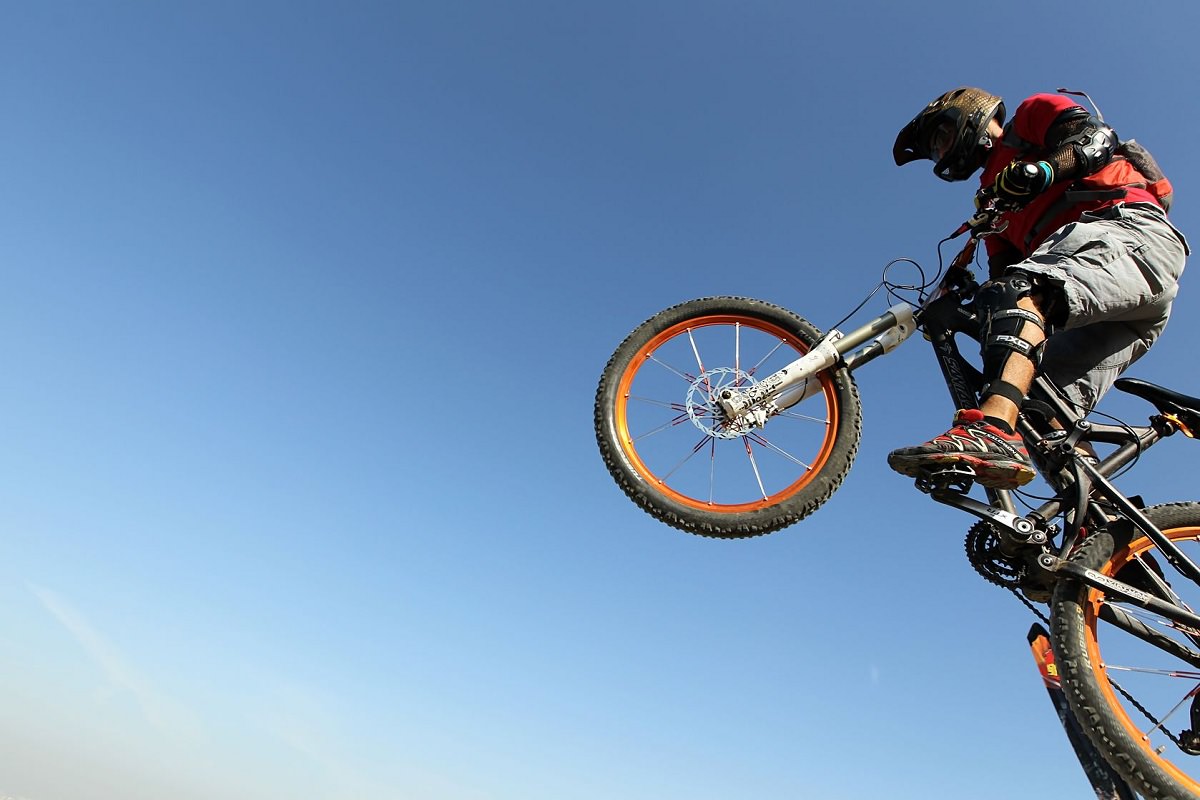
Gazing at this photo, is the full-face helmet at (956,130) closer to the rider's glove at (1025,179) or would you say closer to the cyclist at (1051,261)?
the cyclist at (1051,261)

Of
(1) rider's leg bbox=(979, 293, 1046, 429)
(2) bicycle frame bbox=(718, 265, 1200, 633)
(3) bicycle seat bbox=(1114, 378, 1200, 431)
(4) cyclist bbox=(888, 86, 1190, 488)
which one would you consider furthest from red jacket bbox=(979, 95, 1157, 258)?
(3) bicycle seat bbox=(1114, 378, 1200, 431)

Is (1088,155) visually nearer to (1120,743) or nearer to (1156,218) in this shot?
(1156,218)

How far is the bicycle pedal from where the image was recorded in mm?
3818

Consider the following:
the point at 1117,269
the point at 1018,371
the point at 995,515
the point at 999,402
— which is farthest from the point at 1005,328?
the point at 995,515

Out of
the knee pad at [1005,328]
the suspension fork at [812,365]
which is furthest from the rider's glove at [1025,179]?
the suspension fork at [812,365]

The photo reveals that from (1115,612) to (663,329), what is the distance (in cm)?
310

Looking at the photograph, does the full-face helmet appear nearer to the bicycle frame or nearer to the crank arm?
the bicycle frame

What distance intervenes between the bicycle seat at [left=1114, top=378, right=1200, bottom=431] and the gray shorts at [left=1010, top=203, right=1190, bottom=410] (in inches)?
16.7

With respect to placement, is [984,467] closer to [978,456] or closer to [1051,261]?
[978,456]

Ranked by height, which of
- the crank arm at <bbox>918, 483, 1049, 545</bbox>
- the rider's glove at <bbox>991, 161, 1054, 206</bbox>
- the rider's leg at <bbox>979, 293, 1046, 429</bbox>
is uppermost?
the rider's glove at <bbox>991, 161, 1054, 206</bbox>

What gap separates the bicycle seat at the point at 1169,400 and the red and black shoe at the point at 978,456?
1147mm

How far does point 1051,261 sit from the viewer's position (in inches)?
169

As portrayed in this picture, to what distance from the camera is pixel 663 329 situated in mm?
5328

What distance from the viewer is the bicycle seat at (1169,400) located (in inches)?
173
